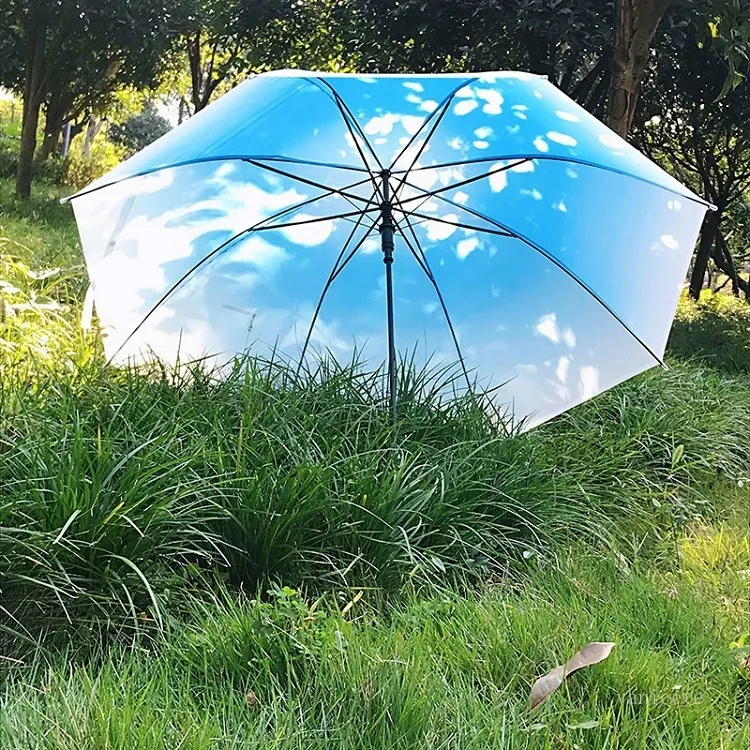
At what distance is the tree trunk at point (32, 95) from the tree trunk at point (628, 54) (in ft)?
18.7

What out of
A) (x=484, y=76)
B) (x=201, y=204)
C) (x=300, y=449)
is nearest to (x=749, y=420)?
(x=484, y=76)

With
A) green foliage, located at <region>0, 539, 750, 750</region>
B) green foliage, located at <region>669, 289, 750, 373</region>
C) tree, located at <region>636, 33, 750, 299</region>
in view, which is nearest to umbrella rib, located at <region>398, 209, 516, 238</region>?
Result: green foliage, located at <region>0, 539, 750, 750</region>

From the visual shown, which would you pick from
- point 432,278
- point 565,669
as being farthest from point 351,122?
point 565,669

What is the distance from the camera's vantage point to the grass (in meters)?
1.45

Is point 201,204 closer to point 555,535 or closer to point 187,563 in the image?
point 187,563

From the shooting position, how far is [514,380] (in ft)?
10.8

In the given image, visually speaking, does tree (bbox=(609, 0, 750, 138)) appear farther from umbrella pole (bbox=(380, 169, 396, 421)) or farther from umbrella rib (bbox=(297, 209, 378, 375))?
umbrella pole (bbox=(380, 169, 396, 421))

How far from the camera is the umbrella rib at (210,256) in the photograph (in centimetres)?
300

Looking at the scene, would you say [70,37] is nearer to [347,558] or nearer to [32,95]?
[32,95]

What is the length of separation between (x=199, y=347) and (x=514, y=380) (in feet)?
4.55

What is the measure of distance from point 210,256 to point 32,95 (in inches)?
236

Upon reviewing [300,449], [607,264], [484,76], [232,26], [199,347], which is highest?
[232,26]

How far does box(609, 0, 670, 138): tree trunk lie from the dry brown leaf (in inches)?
158

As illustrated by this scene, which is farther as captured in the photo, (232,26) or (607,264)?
(232,26)
